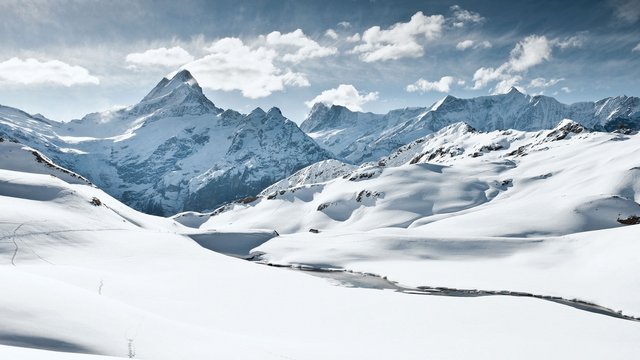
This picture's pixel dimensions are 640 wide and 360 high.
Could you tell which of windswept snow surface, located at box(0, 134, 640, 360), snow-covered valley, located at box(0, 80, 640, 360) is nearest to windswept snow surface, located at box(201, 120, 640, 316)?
snow-covered valley, located at box(0, 80, 640, 360)

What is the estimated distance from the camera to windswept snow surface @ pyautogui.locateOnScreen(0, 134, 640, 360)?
16516 mm

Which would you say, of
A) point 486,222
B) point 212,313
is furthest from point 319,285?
point 486,222

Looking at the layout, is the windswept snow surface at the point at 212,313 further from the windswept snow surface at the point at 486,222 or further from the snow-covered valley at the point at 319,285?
the windswept snow surface at the point at 486,222

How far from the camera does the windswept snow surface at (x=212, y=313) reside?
16.5 m

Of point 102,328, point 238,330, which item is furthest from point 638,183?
point 102,328

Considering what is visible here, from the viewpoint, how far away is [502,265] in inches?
2709

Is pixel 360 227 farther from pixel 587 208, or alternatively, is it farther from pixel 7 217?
pixel 7 217

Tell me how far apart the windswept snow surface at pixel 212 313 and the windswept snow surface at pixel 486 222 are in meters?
3.76

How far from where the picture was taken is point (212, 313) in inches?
1166

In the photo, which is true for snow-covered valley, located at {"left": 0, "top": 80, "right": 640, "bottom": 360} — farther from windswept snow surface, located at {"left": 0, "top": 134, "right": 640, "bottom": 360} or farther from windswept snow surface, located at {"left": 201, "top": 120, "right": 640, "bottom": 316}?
windswept snow surface, located at {"left": 201, "top": 120, "right": 640, "bottom": 316}

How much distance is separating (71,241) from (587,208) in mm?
111384

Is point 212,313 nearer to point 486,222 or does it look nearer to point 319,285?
point 319,285

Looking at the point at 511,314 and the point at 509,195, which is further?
the point at 509,195

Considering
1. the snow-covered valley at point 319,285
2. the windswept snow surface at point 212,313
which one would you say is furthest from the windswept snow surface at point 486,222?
the windswept snow surface at point 212,313
